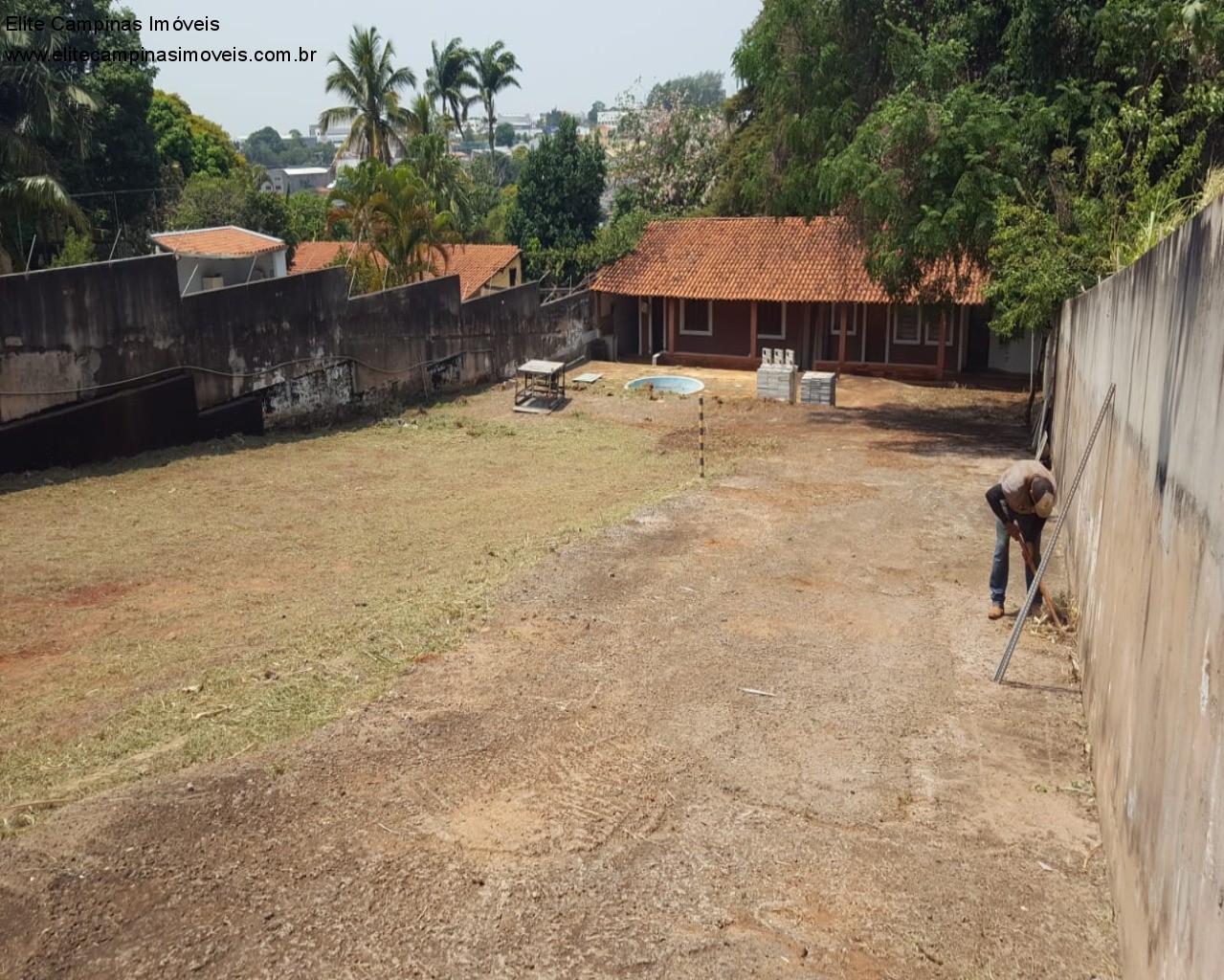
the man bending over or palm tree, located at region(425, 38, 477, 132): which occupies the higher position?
palm tree, located at region(425, 38, 477, 132)

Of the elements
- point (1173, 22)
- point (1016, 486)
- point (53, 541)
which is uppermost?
point (1173, 22)

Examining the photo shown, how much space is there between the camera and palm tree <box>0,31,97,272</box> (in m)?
19.3

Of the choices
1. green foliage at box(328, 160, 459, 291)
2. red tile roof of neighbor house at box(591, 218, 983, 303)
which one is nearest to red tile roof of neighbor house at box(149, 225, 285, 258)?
green foliage at box(328, 160, 459, 291)

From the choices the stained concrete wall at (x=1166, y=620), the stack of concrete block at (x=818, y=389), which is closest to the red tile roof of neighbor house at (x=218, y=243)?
the stack of concrete block at (x=818, y=389)

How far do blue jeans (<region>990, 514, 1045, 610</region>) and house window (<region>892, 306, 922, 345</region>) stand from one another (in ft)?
59.5

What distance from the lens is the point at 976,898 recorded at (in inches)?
218

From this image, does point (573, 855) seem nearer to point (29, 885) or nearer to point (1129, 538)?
point (29, 885)

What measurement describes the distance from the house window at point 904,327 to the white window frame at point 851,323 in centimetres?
103

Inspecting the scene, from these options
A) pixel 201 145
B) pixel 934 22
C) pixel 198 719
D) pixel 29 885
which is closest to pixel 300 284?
pixel 934 22

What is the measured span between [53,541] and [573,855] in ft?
30.5

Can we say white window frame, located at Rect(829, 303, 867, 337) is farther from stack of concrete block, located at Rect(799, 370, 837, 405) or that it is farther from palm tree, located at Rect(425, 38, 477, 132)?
palm tree, located at Rect(425, 38, 477, 132)

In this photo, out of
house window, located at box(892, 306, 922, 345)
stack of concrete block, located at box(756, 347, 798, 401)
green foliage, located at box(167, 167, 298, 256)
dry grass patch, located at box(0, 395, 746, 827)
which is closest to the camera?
dry grass patch, located at box(0, 395, 746, 827)

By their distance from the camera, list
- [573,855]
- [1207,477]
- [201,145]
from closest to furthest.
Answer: [1207,477], [573,855], [201,145]

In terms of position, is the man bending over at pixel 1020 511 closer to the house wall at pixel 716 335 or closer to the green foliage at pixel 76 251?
the house wall at pixel 716 335
